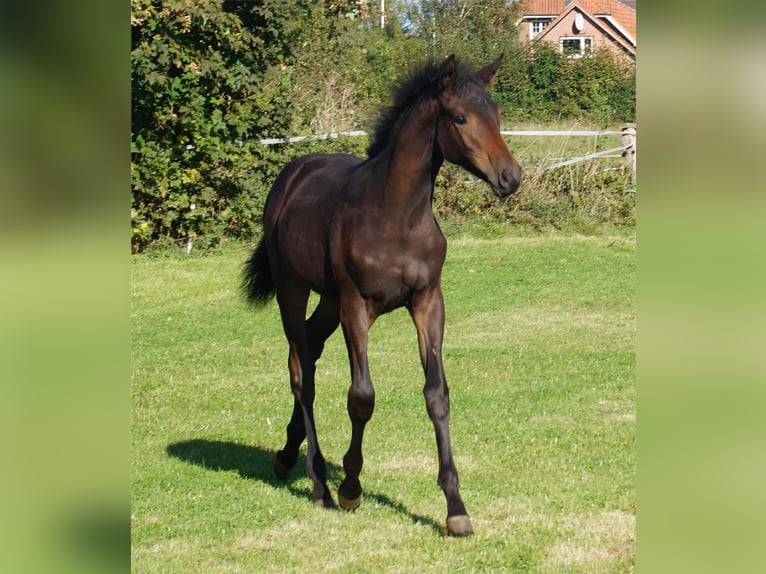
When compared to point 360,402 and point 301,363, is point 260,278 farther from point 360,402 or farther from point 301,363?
point 360,402

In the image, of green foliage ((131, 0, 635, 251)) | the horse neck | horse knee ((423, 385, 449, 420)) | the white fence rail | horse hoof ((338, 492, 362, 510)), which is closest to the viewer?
the horse neck

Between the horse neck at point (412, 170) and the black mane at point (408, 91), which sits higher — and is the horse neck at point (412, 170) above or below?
below

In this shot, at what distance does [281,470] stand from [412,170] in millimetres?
2255

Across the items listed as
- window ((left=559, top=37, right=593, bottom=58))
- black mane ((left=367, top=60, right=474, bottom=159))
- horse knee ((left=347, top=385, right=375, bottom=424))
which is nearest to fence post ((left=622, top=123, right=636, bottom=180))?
window ((left=559, top=37, right=593, bottom=58))

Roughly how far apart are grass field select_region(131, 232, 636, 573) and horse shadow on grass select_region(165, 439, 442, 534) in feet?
0.07

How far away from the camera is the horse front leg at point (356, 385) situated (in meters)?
5.16

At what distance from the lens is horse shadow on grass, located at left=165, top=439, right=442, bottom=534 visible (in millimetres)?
5984

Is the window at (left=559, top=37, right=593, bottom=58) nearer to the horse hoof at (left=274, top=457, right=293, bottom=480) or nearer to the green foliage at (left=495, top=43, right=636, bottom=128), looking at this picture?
the green foliage at (left=495, top=43, right=636, bottom=128)

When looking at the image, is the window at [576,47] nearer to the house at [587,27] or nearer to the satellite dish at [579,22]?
the house at [587,27]

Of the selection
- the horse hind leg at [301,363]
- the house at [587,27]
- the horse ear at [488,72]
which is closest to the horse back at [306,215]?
the horse hind leg at [301,363]

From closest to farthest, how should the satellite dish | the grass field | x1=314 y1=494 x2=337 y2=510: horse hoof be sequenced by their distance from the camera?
the grass field, x1=314 y1=494 x2=337 y2=510: horse hoof, the satellite dish

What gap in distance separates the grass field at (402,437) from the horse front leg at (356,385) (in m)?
0.20

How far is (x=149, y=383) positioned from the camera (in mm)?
8742
